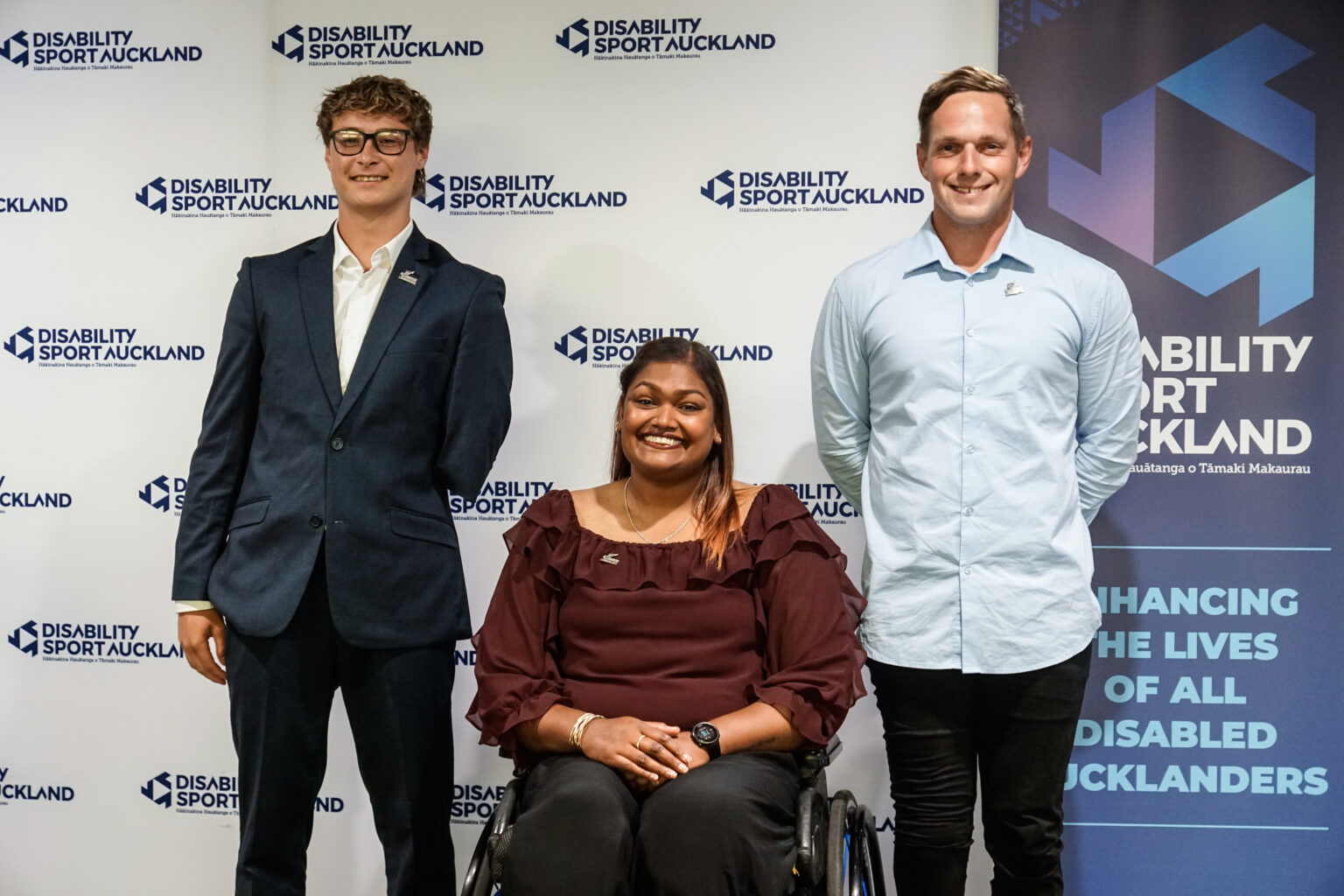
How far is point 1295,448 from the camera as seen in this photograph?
121 inches

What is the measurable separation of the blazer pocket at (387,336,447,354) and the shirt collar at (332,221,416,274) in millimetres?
223

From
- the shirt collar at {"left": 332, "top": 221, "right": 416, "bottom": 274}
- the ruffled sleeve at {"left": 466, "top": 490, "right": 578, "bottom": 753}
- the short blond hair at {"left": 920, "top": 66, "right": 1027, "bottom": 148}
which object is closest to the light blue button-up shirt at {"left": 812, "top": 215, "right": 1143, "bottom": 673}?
the short blond hair at {"left": 920, "top": 66, "right": 1027, "bottom": 148}

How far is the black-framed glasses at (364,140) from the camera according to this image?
2.59 meters

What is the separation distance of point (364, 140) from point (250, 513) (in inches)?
34.1

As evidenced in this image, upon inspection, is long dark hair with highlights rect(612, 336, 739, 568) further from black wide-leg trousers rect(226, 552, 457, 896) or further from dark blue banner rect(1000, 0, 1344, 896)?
dark blue banner rect(1000, 0, 1344, 896)

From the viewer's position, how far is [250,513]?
2461mm

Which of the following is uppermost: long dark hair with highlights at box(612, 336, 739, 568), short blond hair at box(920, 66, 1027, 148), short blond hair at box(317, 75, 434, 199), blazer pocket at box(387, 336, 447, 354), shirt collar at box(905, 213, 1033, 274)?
short blond hair at box(317, 75, 434, 199)

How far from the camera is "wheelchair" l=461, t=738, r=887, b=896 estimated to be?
196cm

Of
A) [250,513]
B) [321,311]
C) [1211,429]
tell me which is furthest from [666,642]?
[1211,429]

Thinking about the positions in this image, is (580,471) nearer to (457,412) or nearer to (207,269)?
(457,412)

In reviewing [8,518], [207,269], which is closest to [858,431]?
[207,269]

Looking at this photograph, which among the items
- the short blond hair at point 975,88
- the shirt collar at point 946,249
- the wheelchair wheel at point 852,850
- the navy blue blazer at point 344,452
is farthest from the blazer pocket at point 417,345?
the wheelchair wheel at point 852,850

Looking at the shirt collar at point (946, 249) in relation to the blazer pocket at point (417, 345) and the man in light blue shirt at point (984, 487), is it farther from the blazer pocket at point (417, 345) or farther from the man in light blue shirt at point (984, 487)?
the blazer pocket at point (417, 345)

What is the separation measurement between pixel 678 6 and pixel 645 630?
1867 millimetres
